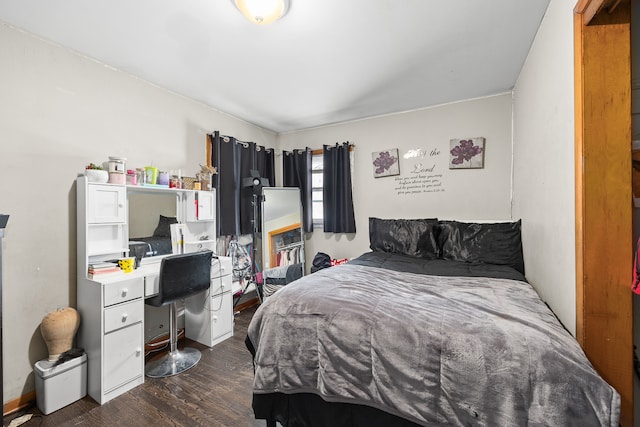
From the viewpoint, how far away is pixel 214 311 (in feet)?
8.62

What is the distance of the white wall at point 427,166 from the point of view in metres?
2.95

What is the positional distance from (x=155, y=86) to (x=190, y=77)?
1.44 feet

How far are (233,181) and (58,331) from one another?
209 cm

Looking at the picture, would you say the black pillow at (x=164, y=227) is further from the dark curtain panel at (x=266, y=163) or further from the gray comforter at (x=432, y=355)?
the gray comforter at (x=432, y=355)

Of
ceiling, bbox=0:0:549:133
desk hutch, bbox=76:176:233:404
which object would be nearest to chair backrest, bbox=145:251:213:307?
desk hutch, bbox=76:176:233:404

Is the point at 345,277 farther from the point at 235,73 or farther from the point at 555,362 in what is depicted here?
the point at 235,73

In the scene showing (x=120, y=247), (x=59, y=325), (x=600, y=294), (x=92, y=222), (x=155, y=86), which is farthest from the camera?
(x=155, y=86)

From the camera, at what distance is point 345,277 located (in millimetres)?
1920

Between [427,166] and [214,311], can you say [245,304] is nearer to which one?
[214,311]

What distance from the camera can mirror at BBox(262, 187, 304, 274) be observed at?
362 cm

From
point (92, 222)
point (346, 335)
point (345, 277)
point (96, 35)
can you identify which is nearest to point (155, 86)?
point (96, 35)

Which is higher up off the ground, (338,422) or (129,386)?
(338,422)

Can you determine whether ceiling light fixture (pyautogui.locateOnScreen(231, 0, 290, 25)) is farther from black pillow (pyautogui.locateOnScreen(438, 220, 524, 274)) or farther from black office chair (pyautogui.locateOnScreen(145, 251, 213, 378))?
black pillow (pyautogui.locateOnScreen(438, 220, 524, 274))

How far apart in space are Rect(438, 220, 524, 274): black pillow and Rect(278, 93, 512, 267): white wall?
0.45m
